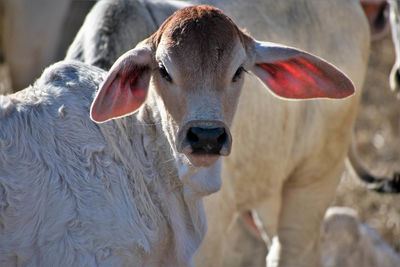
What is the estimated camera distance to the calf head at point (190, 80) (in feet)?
9.74

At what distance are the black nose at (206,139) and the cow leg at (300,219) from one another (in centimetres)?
227

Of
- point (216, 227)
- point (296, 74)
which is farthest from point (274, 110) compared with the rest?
point (296, 74)

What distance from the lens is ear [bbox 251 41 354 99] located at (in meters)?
3.34

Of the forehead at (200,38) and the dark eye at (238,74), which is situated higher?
the forehead at (200,38)

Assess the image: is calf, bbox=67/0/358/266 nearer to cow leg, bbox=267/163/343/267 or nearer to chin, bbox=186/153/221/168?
cow leg, bbox=267/163/343/267

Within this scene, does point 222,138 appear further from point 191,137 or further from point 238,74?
point 238,74

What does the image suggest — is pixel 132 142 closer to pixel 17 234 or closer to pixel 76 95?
pixel 76 95

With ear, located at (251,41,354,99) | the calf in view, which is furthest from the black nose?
ear, located at (251,41,354,99)

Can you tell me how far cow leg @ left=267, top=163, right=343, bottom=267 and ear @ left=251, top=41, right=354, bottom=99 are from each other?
175 cm

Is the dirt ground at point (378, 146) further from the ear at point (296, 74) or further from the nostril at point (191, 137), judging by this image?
the nostril at point (191, 137)

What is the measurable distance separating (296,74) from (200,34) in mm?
577

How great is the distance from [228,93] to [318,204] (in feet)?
7.30

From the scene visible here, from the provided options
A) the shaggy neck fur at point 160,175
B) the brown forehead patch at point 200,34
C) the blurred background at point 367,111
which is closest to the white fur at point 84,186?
the shaggy neck fur at point 160,175

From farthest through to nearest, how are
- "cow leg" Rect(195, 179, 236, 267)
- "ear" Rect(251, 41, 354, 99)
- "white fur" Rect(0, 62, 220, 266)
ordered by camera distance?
"cow leg" Rect(195, 179, 236, 267) → "ear" Rect(251, 41, 354, 99) → "white fur" Rect(0, 62, 220, 266)
